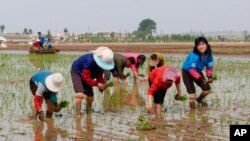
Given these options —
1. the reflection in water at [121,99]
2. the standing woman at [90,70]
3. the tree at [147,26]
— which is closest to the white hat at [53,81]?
the standing woman at [90,70]

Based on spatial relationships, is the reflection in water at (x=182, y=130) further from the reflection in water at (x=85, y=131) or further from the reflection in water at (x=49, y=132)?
the reflection in water at (x=49, y=132)

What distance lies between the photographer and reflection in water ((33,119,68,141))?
243 inches

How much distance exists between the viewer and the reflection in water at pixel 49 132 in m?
6.17

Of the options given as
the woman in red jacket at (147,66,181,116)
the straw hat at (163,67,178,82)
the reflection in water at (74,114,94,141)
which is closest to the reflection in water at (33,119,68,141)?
the reflection in water at (74,114,94,141)

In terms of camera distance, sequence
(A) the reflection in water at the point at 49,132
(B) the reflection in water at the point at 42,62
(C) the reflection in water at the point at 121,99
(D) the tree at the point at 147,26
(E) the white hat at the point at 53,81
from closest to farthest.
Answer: (A) the reflection in water at the point at 49,132 < (E) the white hat at the point at 53,81 < (C) the reflection in water at the point at 121,99 < (B) the reflection in water at the point at 42,62 < (D) the tree at the point at 147,26

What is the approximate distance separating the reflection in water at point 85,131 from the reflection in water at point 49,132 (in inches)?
7.2

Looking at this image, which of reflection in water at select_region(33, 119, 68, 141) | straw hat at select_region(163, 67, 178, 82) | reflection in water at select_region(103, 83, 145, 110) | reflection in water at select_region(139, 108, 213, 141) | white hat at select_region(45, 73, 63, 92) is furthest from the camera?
reflection in water at select_region(103, 83, 145, 110)

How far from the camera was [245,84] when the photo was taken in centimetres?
1224

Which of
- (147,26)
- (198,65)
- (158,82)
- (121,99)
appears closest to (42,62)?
(121,99)

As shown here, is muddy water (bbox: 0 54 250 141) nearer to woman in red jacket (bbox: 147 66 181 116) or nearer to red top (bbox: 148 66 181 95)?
woman in red jacket (bbox: 147 66 181 116)

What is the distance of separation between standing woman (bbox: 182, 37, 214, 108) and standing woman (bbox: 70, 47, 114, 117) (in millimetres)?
1499

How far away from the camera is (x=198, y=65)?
27.4 ft

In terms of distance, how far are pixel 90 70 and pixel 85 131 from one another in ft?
4.82

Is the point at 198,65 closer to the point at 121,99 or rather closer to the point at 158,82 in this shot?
the point at 158,82
